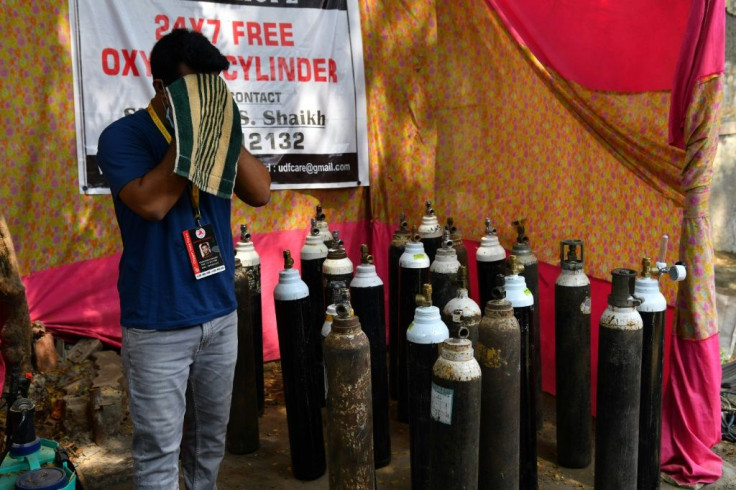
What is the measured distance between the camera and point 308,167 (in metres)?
4.75

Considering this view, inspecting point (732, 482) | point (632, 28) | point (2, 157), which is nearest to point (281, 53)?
point (2, 157)

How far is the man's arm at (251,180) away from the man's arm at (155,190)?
254mm

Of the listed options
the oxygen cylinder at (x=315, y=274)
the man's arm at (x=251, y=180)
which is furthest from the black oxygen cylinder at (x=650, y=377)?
the oxygen cylinder at (x=315, y=274)

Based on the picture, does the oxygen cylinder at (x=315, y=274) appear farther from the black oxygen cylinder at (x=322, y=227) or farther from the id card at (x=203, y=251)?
the id card at (x=203, y=251)

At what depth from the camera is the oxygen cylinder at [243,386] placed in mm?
3371

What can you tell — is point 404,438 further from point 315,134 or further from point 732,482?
point 315,134

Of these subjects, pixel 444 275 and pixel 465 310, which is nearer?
pixel 465 310

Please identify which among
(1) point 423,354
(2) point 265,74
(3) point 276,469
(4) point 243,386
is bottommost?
(3) point 276,469

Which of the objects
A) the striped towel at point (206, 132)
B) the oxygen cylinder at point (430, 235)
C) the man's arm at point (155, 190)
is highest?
the striped towel at point (206, 132)

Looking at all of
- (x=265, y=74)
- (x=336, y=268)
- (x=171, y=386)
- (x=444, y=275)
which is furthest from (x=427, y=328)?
(x=265, y=74)

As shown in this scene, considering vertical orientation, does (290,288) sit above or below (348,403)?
above

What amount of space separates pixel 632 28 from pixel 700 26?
0.52 m

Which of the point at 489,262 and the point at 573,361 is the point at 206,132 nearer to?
the point at 489,262

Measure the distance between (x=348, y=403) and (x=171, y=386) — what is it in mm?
653
